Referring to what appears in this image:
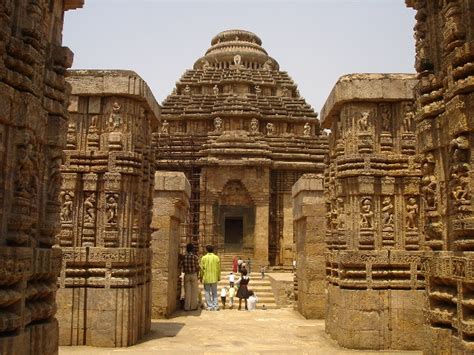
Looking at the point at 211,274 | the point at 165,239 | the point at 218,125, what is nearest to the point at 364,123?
the point at 165,239

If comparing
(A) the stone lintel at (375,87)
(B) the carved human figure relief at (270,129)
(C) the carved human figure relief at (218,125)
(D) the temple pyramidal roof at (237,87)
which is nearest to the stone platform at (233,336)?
(A) the stone lintel at (375,87)

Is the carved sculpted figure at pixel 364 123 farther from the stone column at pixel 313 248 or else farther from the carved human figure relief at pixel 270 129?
the carved human figure relief at pixel 270 129

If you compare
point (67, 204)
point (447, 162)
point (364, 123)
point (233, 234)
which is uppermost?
point (364, 123)

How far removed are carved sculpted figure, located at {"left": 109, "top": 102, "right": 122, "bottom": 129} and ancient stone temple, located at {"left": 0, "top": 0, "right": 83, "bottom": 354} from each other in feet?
11.6

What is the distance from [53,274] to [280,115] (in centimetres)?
2490

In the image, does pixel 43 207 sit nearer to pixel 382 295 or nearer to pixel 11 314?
pixel 11 314

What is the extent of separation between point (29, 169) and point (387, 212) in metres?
7.06

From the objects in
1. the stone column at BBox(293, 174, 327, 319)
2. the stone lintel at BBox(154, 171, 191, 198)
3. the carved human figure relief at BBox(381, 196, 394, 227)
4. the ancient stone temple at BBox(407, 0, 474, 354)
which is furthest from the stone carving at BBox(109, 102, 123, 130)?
the stone column at BBox(293, 174, 327, 319)

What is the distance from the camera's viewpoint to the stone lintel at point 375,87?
10.5 meters

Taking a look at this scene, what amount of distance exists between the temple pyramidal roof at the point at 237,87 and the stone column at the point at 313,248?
49.6 ft

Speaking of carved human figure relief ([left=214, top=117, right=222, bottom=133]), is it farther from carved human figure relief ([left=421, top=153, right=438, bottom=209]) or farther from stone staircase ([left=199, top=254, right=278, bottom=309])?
carved human figure relief ([left=421, top=153, right=438, bottom=209])

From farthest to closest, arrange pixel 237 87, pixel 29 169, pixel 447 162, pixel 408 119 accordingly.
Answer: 1. pixel 237 87
2. pixel 408 119
3. pixel 447 162
4. pixel 29 169

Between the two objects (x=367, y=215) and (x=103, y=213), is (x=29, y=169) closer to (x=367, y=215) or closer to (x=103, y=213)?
(x=103, y=213)

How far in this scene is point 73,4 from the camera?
7.29m
